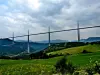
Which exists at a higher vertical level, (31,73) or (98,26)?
(98,26)

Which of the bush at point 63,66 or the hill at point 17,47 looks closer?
the bush at point 63,66

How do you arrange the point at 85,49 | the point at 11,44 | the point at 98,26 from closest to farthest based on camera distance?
the point at 85,49 < the point at 98,26 < the point at 11,44

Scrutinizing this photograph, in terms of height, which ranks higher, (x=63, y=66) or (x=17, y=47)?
(x=17, y=47)

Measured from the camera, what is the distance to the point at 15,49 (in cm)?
11425

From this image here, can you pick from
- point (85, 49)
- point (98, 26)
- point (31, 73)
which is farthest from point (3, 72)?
point (98, 26)

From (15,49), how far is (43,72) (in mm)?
75374

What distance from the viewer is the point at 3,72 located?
43719 millimetres

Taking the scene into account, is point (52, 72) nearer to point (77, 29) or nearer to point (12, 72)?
point (12, 72)

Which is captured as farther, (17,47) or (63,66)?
(17,47)

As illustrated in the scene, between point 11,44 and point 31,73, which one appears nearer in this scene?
point 31,73

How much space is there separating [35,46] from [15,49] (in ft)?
23.1

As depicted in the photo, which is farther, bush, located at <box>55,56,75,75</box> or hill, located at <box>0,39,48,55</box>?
hill, located at <box>0,39,48,55</box>

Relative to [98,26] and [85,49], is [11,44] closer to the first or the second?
[98,26]

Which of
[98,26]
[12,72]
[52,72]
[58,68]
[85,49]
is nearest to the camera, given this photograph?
[58,68]
